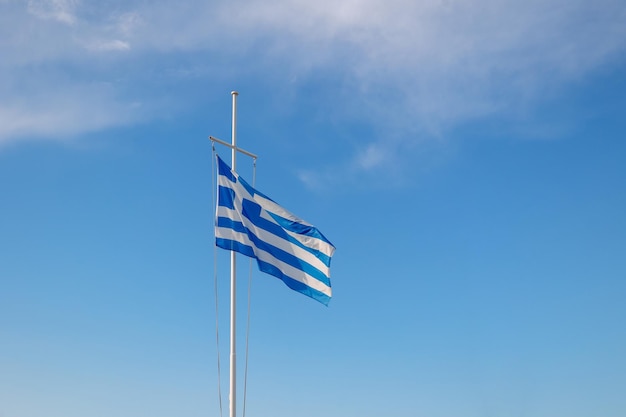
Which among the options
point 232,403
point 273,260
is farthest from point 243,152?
point 232,403

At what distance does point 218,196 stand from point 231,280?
3.45m

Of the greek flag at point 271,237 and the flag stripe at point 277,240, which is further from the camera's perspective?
the greek flag at point 271,237

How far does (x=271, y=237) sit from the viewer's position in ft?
101

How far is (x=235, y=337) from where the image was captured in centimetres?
2850

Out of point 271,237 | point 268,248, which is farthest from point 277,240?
point 268,248

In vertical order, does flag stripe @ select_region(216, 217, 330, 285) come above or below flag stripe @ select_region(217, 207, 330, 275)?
below

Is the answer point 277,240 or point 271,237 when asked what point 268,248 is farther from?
point 277,240

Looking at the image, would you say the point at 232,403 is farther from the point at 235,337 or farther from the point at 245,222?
the point at 245,222

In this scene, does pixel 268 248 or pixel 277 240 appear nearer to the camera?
pixel 268 248

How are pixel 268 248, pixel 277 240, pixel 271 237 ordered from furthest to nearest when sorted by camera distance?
pixel 277 240 < pixel 271 237 < pixel 268 248

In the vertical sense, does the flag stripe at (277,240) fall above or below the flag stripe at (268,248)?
above

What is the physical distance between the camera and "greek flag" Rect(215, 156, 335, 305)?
94.9ft

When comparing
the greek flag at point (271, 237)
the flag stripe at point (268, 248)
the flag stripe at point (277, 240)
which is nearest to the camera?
the flag stripe at point (268, 248)

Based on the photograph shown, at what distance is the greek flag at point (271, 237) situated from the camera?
94.9 feet
